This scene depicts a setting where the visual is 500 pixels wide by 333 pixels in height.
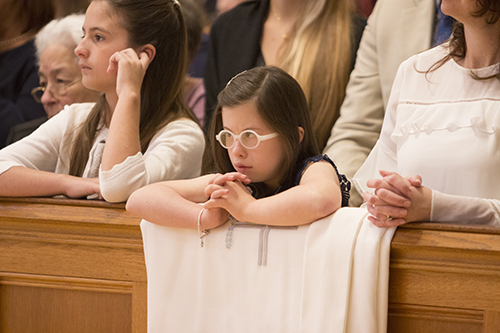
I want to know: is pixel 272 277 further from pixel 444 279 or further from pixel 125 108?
pixel 125 108

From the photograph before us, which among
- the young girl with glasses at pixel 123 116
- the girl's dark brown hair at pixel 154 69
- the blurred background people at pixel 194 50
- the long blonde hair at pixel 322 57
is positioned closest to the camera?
the young girl with glasses at pixel 123 116

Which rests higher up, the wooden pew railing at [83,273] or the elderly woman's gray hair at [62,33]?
the elderly woman's gray hair at [62,33]

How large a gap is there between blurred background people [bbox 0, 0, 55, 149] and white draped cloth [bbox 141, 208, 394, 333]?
2053 mm

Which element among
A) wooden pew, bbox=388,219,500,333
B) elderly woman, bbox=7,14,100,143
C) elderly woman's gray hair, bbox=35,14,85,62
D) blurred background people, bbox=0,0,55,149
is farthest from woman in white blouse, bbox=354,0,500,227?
blurred background people, bbox=0,0,55,149

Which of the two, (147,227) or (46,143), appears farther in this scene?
(46,143)

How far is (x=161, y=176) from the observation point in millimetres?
1983

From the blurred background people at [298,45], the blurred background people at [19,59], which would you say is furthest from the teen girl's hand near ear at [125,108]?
the blurred background people at [19,59]

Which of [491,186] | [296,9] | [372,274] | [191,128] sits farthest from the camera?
[296,9]

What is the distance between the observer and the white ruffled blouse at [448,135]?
5.28ft

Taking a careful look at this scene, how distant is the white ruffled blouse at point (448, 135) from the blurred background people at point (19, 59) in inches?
86.8

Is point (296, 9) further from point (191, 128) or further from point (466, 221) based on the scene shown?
point (466, 221)

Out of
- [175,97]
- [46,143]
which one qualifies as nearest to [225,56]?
Result: [175,97]

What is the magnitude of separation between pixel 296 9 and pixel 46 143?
132cm

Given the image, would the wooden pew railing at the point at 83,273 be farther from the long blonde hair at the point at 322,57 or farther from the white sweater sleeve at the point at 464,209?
the long blonde hair at the point at 322,57
